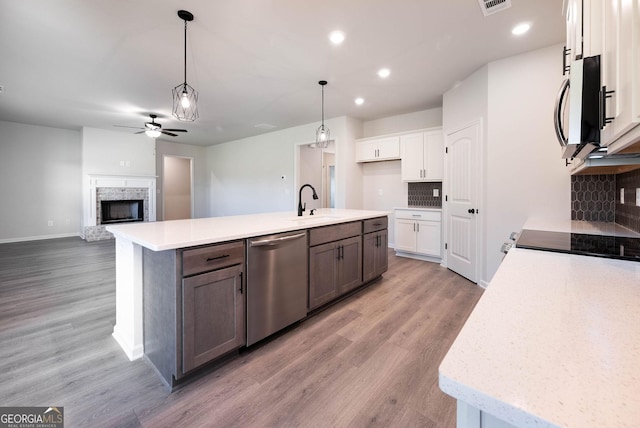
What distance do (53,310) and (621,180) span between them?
523cm

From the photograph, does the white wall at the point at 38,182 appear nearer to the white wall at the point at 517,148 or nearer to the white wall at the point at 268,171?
the white wall at the point at 268,171

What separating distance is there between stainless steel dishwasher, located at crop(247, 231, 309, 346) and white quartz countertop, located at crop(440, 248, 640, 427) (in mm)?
1482

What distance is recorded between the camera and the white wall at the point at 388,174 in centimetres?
506

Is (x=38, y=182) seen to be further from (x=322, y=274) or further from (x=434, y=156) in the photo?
(x=434, y=156)

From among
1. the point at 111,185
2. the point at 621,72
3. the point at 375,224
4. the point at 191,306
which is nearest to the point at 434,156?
the point at 375,224

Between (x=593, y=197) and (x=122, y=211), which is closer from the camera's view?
(x=593, y=197)

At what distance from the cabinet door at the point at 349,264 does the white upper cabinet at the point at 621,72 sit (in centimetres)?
211

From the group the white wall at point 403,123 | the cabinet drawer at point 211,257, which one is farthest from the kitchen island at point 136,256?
the white wall at point 403,123

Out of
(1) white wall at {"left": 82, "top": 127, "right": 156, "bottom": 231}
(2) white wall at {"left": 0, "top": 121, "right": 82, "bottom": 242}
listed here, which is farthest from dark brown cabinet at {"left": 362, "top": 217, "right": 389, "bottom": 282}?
(2) white wall at {"left": 0, "top": 121, "right": 82, "bottom": 242}

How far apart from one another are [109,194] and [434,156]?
7.36 m

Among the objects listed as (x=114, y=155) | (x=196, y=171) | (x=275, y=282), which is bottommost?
(x=275, y=282)

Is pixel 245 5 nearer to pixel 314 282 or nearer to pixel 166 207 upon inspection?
pixel 314 282

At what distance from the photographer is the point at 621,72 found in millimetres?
747

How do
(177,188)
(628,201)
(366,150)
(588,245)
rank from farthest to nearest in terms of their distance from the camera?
(177,188) < (366,150) < (628,201) < (588,245)
